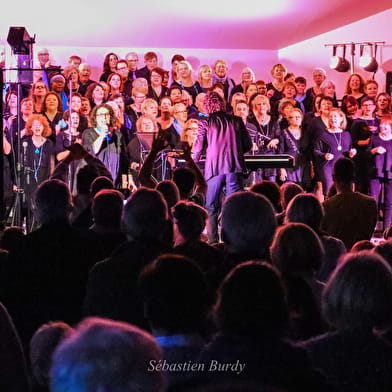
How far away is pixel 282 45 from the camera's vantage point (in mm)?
17578

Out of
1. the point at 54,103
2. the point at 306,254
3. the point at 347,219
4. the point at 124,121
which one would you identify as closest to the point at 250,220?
the point at 306,254

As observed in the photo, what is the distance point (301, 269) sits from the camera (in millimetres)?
3281

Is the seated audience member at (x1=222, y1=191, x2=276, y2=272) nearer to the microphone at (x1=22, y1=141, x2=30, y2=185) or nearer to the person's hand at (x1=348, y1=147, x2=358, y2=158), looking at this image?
the microphone at (x1=22, y1=141, x2=30, y2=185)

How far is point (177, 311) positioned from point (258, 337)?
309mm

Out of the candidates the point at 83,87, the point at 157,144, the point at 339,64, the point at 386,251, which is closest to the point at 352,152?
the point at 339,64

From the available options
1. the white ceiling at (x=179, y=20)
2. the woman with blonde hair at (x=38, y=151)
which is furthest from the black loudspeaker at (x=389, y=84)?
the woman with blonde hair at (x=38, y=151)

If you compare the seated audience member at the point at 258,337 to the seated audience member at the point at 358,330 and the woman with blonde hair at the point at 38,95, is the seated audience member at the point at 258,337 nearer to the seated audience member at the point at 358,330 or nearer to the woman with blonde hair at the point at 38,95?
the seated audience member at the point at 358,330

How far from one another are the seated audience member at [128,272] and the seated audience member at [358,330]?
1079 mm

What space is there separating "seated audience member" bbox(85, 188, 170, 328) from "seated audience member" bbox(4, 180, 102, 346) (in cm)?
34

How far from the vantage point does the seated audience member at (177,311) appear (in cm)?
228

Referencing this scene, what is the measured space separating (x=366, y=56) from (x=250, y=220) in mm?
12685

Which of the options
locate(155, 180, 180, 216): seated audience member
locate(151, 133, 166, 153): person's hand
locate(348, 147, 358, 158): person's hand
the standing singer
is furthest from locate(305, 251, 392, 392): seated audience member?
locate(348, 147, 358, 158): person's hand

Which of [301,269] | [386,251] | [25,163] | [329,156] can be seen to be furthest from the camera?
[329,156]

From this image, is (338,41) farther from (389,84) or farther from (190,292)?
(190,292)
